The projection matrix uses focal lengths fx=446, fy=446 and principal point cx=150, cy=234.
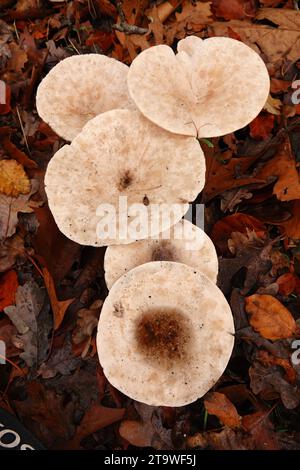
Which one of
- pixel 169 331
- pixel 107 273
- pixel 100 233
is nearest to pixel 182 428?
pixel 169 331

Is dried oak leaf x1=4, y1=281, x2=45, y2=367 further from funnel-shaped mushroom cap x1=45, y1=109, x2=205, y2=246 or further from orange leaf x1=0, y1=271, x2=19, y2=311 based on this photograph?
funnel-shaped mushroom cap x1=45, y1=109, x2=205, y2=246

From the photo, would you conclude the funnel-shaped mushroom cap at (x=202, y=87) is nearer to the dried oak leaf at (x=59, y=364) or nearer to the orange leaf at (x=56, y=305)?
the orange leaf at (x=56, y=305)

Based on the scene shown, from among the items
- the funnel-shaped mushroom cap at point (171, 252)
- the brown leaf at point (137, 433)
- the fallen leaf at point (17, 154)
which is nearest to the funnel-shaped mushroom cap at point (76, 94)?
the fallen leaf at point (17, 154)

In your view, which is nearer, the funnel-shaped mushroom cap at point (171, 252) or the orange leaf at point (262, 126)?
the funnel-shaped mushroom cap at point (171, 252)

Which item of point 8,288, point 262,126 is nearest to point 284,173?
point 262,126

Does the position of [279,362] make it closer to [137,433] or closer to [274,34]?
[137,433]

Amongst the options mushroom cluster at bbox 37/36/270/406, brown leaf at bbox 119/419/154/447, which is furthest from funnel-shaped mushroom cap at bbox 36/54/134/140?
brown leaf at bbox 119/419/154/447
